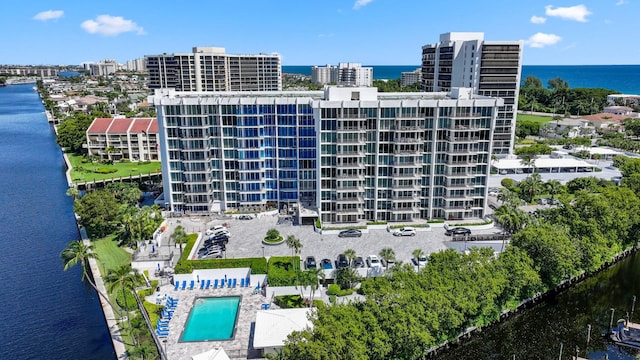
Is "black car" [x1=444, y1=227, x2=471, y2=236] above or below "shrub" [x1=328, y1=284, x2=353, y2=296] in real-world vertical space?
above

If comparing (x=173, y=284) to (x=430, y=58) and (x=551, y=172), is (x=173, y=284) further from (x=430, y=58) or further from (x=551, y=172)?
(x=430, y=58)

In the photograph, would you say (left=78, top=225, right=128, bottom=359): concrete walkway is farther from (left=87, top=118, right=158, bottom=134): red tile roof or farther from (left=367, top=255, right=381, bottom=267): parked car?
(left=87, top=118, right=158, bottom=134): red tile roof

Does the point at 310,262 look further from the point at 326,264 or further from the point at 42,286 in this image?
the point at 42,286

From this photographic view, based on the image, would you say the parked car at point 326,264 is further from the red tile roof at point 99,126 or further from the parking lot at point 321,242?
the red tile roof at point 99,126

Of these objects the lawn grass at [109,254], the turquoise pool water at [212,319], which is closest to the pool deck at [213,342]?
the turquoise pool water at [212,319]

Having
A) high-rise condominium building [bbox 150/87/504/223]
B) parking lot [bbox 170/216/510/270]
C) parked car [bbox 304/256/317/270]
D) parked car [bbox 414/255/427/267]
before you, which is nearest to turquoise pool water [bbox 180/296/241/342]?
parking lot [bbox 170/216/510/270]

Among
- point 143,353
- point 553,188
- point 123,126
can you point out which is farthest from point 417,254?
point 123,126

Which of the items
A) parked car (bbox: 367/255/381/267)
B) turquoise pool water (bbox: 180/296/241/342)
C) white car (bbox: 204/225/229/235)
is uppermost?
white car (bbox: 204/225/229/235)

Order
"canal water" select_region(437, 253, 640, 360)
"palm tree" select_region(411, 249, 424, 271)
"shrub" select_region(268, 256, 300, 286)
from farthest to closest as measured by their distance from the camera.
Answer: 1. "palm tree" select_region(411, 249, 424, 271)
2. "shrub" select_region(268, 256, 300, 286)
3. "canal water" select_region(437, 253, 640, 360)
